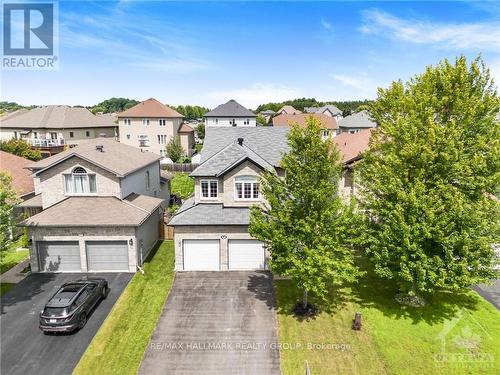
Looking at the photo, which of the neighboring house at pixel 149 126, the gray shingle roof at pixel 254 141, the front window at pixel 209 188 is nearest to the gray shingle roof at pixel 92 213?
the front window at pixel 209 188

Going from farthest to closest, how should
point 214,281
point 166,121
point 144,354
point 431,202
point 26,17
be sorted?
point 166,121 < point 214,281 < point 26,17 < point 431,202 < point 144,354

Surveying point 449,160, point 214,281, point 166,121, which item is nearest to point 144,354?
point 214,281

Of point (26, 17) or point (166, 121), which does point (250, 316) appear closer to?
point (26, 17)

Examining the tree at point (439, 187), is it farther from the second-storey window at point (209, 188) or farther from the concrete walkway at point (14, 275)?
the concrete walkway at point (14, 275)

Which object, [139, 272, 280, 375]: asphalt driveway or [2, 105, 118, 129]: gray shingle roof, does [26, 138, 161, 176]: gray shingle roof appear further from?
[2, 105, 118, 129]: gray shingle roof

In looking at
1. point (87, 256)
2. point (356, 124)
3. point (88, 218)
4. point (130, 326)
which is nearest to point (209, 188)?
point (88, 218)

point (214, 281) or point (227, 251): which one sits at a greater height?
point (227, 251)
